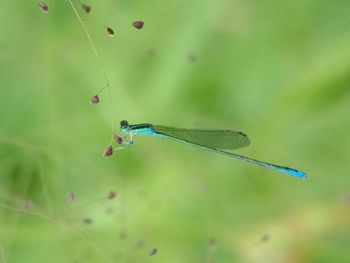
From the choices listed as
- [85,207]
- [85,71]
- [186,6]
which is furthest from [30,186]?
[186,6]

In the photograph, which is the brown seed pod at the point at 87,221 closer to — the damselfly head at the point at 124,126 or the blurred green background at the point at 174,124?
the blurred green background at the point at 174,124

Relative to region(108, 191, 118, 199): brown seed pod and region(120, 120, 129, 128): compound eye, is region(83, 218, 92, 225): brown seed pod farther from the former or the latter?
region(120, 120, 129, 128): compound eye

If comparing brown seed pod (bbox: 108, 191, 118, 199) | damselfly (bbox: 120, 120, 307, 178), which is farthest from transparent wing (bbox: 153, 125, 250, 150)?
brown seed pod (bbox: 108, 191, 118, 199)

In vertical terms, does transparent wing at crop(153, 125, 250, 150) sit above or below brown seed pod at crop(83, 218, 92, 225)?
above

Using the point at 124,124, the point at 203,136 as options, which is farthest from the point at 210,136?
the point at 124,124

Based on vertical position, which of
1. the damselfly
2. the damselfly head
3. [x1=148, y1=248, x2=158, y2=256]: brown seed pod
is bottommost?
[x1=148, y1=248, x2=158, y2=256]: brown seed pod

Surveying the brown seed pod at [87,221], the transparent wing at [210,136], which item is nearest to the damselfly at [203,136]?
the transparent wing at [210,136]

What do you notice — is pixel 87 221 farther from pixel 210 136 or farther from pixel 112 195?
pixel 210 136
